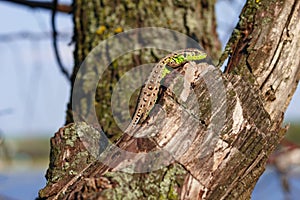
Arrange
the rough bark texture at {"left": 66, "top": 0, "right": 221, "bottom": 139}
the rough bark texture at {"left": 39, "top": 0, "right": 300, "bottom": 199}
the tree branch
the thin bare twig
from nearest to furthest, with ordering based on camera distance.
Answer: the rough bark texture at {"left": 39, "top": 0, "right": 300, "bottom": 199} → the rough bark texture at {"left": 66, "top": 0, "right": 221, "bottom": 139} → the thin bare twig → the tree branch

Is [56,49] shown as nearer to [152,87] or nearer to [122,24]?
[122,24]

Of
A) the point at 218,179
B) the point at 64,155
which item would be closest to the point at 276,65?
the point at 218,179

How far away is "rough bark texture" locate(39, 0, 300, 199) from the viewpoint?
1.46 m

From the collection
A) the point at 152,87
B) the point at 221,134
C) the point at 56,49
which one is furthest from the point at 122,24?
the point at 221,134

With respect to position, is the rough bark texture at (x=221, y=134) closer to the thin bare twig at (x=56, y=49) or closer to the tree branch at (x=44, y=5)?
the thin bare twig at (x=56, y=49)

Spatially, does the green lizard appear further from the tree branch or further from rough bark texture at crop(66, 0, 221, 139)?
the tree branch

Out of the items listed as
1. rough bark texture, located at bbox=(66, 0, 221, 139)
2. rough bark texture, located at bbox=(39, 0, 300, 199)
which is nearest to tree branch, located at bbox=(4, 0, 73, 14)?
rough bark texture, located at bbox=(66, 0, 221, 139)

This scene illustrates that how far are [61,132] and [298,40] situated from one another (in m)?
0.85

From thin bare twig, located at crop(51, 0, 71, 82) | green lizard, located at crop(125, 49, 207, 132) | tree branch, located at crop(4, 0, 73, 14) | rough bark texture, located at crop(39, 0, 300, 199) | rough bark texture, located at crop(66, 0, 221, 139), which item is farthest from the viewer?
tree branch, located at crop(4, 0, 73, 14)

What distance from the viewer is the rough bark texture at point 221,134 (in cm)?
146

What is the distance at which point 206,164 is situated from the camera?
152cm

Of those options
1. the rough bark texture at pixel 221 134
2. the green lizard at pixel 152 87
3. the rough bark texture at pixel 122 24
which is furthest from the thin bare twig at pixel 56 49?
the green lizard at pixel 152 87

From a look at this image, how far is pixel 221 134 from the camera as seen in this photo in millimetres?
1560

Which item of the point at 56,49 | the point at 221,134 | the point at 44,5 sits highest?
the point at 44,5
